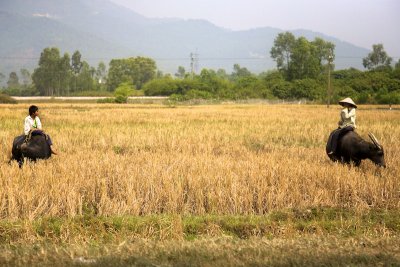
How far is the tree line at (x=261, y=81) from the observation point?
2554 inches

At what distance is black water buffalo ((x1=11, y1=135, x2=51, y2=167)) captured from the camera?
854 centimetres

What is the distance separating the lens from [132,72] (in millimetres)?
114250

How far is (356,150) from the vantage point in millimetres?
8500

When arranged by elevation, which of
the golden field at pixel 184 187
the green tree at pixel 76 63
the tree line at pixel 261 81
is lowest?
the golden field at pixel 184 187

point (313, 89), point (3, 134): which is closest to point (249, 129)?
point (3, 134)

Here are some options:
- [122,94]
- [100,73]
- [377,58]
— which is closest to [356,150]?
[122,94]

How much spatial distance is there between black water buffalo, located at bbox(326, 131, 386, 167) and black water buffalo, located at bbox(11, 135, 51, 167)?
5816 millimetres

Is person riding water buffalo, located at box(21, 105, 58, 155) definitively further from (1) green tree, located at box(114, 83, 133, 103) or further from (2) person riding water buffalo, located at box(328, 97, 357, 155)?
(1) green tree, located at box(114, 83, 133, 103)

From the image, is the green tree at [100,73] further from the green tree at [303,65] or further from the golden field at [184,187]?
the golden field at [184,187]

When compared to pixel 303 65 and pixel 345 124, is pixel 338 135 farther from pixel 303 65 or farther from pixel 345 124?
pixel 303 65

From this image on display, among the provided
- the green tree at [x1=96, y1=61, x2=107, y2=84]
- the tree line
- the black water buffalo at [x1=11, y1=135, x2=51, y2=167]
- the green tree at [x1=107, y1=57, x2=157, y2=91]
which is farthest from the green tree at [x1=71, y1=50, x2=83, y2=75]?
the black water buffalo at [x1=11, y1=135, x2=51, y2=167]

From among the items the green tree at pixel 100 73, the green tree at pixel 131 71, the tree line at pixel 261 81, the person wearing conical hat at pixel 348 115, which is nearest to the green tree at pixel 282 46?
the tree line at pixel 261 81

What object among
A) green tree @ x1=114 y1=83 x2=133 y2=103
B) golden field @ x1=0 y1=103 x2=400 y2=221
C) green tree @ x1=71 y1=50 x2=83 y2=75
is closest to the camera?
golden field @ x1=0 y1=103 x2=400 y2=221

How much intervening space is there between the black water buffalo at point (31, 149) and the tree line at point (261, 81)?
39.9 m
